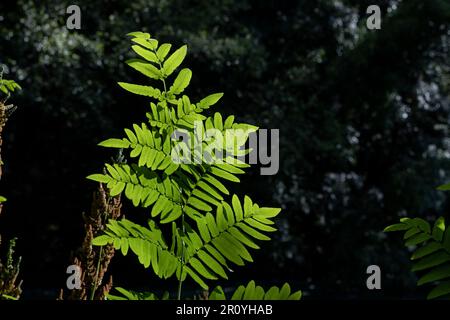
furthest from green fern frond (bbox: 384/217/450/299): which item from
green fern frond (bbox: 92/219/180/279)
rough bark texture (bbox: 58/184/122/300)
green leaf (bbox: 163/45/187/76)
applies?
rough bark texture (bbox: 58/184/122/300)

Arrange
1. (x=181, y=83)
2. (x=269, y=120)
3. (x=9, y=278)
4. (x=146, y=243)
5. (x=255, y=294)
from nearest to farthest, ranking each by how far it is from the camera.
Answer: (x=255, y=294), (x=146, y=243), (x=181, y=83), (x=9, y=278), (x=269, y=120)

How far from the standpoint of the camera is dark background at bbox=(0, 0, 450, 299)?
32.4 feet

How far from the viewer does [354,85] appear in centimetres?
1126

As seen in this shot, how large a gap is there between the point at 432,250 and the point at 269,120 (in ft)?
31.1

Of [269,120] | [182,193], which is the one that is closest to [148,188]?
[182,193]

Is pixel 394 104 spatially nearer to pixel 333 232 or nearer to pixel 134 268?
pixel 333 232

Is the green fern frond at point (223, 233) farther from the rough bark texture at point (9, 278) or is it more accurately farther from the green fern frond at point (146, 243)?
the rough bark texture at point (9, 278)

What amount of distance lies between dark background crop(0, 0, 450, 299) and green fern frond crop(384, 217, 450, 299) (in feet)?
29.0

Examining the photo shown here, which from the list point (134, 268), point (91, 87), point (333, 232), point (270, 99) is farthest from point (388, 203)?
point (91, 87)

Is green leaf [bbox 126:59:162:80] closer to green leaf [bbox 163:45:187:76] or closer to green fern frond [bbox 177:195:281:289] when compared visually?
green leaf [bbox 163:45:187:76]

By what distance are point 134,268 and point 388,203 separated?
4.13 metres

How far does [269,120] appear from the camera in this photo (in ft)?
34.0

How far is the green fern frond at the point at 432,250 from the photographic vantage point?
88cm

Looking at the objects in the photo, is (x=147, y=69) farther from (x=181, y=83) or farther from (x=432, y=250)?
(x=432, y=250)
